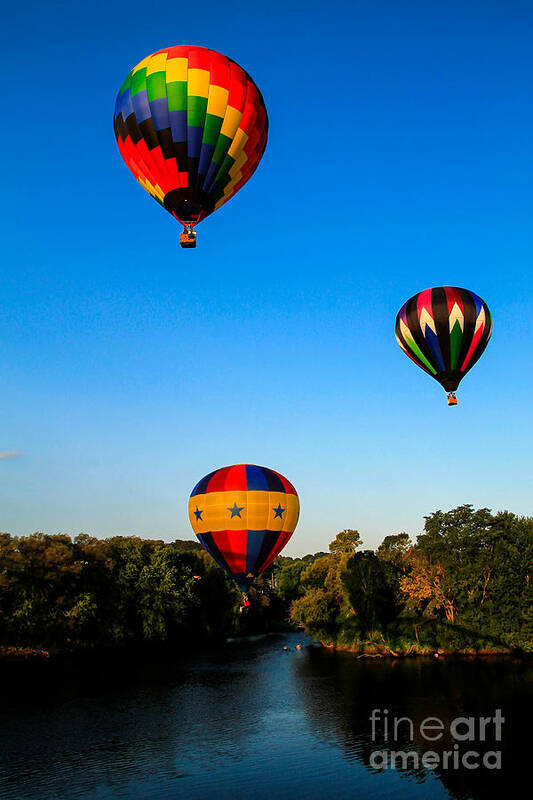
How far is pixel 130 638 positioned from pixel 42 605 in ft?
29.6

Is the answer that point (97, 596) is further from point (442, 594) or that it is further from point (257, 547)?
point (442, 594)

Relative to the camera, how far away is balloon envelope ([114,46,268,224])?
20.4 m

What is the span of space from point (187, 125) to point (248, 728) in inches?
973

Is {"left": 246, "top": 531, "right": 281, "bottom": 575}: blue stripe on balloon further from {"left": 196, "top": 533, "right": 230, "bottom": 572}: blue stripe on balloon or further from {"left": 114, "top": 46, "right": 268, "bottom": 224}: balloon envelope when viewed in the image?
{"left": 114, "top": 46, "right": 268, "bottom": 224}: balloon envelope

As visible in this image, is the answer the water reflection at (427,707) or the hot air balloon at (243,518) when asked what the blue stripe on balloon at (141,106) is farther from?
the water reflection at (427,707)

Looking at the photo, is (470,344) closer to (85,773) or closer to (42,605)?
(85,773)

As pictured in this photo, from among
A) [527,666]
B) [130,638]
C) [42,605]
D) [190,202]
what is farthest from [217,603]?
[190,202]

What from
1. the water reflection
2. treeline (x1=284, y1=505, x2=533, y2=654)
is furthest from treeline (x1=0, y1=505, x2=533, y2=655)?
the water reflection

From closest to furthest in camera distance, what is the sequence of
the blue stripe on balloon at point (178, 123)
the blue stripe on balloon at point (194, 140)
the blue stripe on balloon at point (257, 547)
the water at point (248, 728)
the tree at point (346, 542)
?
the water at point (248, 728) → the blue stripe on balloon at point (178, 123) → the blue stripe on balloon at point (194, 140) → the blue stripe on balloon at point (257, 547) → the tree at point (346, 542)

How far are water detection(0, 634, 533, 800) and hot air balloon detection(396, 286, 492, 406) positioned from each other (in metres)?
15.0

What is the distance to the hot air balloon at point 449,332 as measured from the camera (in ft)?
93.5

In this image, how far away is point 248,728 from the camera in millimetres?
26750

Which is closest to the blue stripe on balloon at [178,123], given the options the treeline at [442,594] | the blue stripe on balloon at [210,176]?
the blue stripe on balloon at [210,176]

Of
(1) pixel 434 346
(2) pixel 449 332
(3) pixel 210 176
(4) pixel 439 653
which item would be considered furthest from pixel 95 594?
(3) pixel 210 176
